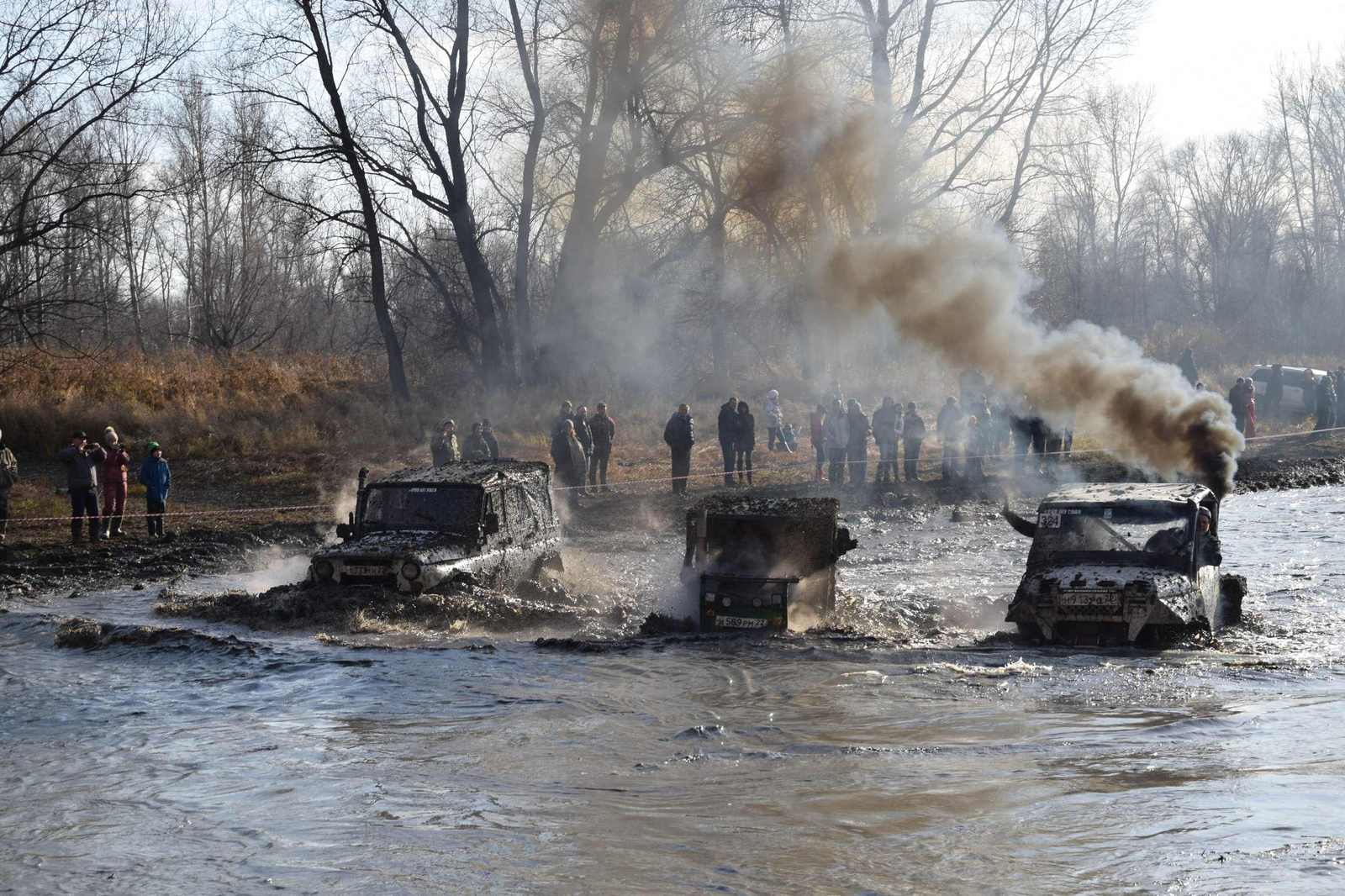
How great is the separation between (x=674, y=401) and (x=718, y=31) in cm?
1282

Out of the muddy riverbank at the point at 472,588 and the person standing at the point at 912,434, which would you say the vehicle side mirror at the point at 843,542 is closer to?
the muddy riverbank at the point at 472,588

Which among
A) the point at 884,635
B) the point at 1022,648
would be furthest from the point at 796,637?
the point at 1022,648

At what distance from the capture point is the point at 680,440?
28734 millimetres

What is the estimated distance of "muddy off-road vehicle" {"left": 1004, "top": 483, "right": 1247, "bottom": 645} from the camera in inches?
526

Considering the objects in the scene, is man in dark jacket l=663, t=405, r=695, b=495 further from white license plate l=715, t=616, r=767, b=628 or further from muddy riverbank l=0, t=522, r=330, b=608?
white license plate l=715, t=616, r=767, b=628

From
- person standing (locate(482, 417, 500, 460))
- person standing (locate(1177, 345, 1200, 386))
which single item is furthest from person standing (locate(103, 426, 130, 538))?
person standing (locate(1177, 345, 1200, 386))

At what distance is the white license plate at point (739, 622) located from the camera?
48.7ft

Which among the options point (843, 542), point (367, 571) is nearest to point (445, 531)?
point (367, 571)

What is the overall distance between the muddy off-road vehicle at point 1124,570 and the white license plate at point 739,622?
276 centimetres

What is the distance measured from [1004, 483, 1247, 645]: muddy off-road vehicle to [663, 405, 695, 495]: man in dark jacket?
1397 centimetres

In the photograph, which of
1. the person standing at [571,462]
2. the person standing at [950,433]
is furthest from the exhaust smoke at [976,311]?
the person standing at [571,462]

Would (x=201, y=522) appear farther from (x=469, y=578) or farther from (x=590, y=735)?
(x=590, y=735)

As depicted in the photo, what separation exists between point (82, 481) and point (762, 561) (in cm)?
1359

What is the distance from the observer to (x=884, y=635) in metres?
15.1
